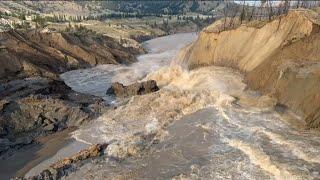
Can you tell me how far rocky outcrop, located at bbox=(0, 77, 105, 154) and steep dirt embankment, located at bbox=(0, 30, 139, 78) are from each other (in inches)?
702

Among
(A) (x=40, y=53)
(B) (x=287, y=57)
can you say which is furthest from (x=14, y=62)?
(B) (x=287, y=57)

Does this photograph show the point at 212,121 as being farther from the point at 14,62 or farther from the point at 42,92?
the point at 14,62

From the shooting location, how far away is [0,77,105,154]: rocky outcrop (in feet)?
138

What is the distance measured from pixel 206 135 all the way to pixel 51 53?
2065 inches

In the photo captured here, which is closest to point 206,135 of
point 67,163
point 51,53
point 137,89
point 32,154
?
point 67,163

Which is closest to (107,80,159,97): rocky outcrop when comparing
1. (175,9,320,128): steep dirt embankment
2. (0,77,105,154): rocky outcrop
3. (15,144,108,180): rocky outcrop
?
(0,77,105,154): rocky outcrop

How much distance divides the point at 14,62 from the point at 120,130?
1379 inches

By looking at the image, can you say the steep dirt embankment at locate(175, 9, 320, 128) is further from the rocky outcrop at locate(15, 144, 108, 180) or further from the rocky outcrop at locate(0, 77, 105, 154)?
the rocky outcrop at locate(15, 144, 108, 180)

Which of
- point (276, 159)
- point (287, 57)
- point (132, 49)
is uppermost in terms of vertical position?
point (287, 57)

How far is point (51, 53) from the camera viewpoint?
83125mm

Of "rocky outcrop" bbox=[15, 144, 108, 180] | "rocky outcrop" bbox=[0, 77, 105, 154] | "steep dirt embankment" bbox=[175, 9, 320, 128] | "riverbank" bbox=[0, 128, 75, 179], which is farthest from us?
"rocky outcrop" bbox=[0, 77, 105, 154]

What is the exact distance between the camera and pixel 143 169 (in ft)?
104

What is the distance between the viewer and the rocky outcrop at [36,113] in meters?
42.2

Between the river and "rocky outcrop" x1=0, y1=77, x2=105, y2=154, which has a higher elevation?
the river
